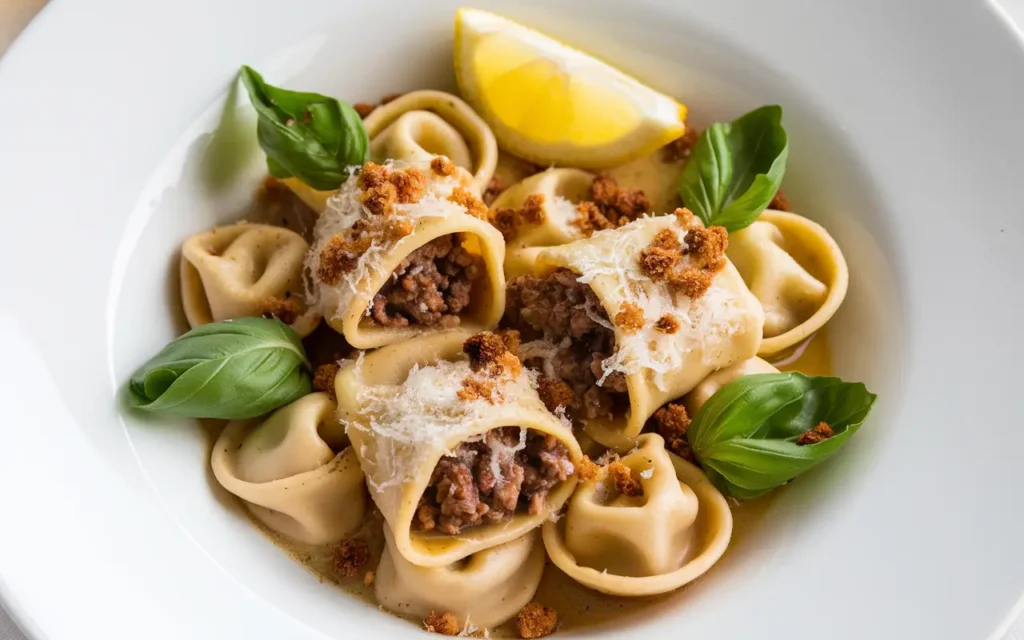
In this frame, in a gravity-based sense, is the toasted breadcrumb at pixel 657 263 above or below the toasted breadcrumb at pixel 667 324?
above

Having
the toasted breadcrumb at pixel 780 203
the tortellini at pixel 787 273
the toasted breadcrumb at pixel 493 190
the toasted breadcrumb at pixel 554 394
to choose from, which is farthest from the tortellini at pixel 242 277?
the toasted breadcrumb at pixel 780 203

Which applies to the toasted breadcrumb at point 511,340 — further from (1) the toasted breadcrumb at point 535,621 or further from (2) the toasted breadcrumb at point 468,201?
(1) the toasted breadcrumb at point 535,621

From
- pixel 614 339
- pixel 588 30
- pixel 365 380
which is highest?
pixel 588 30

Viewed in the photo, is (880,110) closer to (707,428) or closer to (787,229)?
(787,229)

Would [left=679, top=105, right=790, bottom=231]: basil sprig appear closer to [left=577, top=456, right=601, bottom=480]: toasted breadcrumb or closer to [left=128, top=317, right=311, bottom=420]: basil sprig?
[left=577, top=456, right=601, bottom=480]: toasted breadcrumb

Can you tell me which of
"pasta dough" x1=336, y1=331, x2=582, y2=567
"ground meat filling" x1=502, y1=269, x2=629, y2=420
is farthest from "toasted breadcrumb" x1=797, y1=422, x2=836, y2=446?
"pasta dough" x1=336, y1=331, x2=582, y2=567

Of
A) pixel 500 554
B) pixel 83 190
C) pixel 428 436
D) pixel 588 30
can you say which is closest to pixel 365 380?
pixel 428 436
